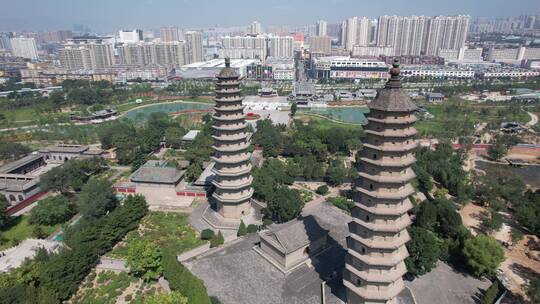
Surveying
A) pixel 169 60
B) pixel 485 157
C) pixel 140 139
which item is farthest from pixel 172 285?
pixel 169 60

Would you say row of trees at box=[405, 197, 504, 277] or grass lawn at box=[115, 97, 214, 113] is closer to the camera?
row of trees at box=[405, 197, 504, 277]

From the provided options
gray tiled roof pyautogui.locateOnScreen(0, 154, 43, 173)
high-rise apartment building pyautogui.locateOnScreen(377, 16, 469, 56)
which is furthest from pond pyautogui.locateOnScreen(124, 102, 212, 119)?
high-rise apartment building pyautogui.locateOnScreen(377, 16, 469, 56)

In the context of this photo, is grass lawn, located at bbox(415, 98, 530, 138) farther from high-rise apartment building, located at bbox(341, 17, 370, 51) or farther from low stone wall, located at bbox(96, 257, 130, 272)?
high-rise apartment building, located at bbox(341, 17, 370, 51)

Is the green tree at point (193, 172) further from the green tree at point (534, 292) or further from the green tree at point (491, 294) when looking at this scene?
the green tree at point (534, 292)

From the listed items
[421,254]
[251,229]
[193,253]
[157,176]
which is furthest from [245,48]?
[421,254]

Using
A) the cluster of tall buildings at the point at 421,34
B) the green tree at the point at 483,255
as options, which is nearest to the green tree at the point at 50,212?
the green tree at the point at 483,255

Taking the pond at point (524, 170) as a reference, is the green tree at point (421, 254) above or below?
above
